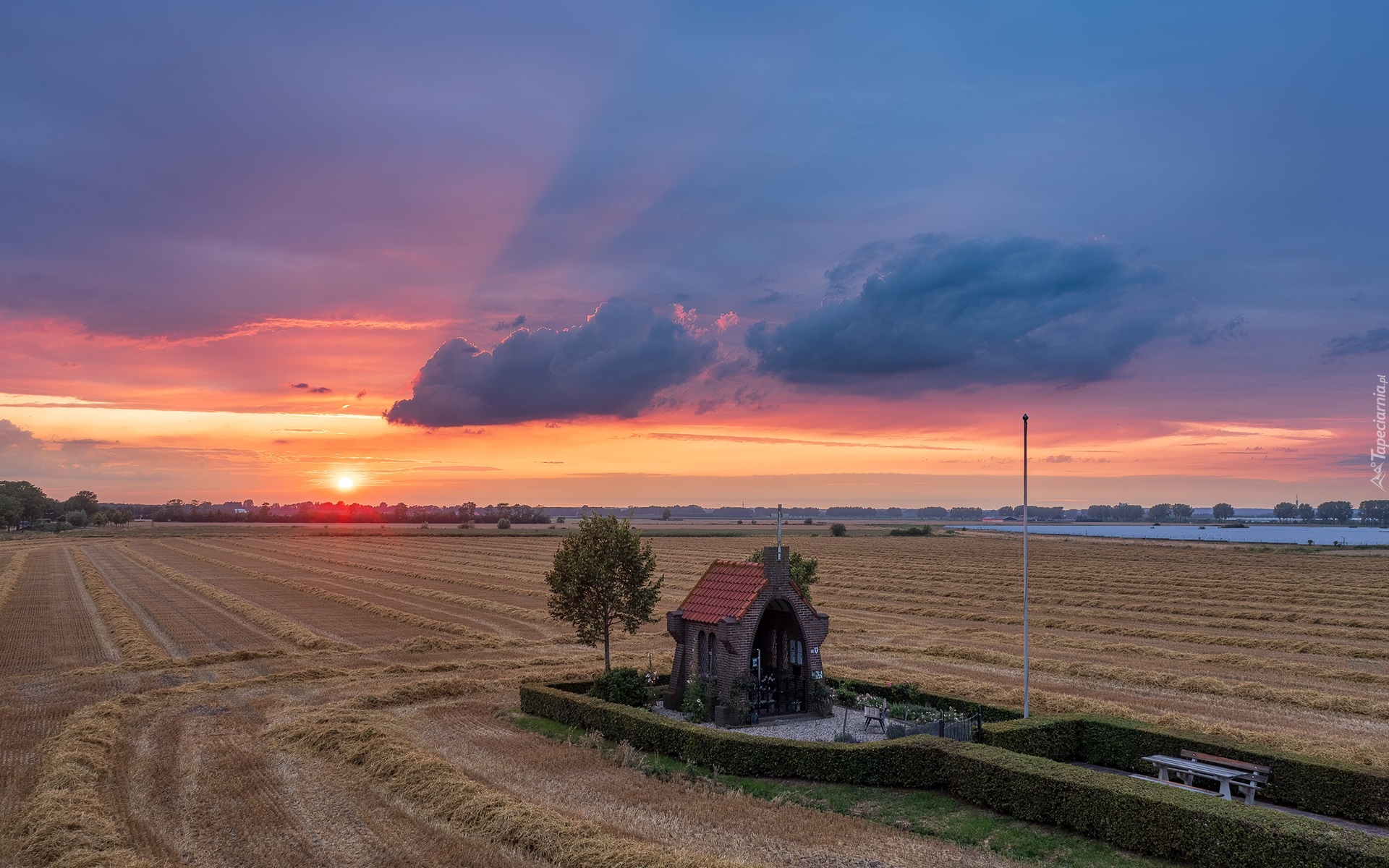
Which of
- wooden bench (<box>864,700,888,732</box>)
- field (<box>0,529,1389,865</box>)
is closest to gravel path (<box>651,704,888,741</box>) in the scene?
wooden bench (<box>864,700,888,732</box>)

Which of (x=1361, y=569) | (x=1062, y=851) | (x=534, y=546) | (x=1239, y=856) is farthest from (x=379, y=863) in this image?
(x=534, y=546)

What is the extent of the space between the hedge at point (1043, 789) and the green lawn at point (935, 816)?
0.29 m

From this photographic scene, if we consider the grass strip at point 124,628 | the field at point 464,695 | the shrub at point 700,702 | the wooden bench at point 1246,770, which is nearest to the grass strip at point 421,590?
the field at point 464,695

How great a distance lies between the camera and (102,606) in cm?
6306

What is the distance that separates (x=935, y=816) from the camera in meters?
20.6

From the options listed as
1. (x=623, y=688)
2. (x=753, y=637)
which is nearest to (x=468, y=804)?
(x=623, y=688)

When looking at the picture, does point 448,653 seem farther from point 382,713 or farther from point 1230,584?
point 1230,584

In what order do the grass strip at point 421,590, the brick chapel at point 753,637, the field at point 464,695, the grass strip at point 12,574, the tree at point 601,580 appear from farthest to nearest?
the grass strip at point 12,574
the grass strip at point 421,590
the tree at point 601,580
the brick chapel at point 753,637
the field at point 464,695

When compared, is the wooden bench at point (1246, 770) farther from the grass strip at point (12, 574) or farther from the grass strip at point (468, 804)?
the grass strip at point (12, 574)

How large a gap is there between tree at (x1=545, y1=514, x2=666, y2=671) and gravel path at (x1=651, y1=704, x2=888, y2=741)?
4.61 m

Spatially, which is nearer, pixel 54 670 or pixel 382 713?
pixel 382 713

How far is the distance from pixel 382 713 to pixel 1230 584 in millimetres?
77100

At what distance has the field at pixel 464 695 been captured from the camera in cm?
1886

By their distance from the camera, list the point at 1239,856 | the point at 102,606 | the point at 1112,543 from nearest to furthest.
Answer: the point at 1239,856
the point at 102,606
the point at 1112,543
